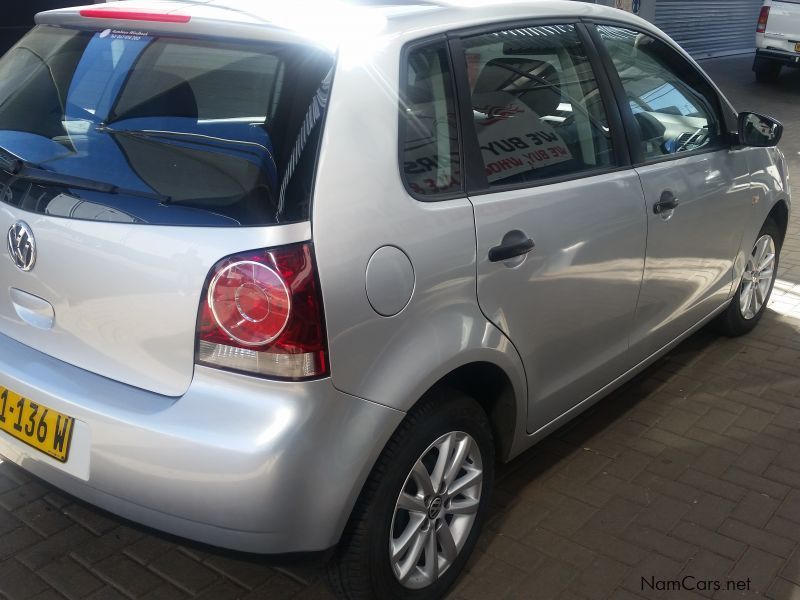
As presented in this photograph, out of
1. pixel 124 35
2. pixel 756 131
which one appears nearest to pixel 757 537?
pixel 756 131

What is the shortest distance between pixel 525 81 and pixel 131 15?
1199mm

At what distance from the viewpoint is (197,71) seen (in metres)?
2.40

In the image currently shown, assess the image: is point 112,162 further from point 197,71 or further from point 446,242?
point 446,242

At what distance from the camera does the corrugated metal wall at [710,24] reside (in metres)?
17.1

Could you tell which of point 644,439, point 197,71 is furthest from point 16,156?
point 644,439

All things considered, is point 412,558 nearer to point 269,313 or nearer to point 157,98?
point 269,313

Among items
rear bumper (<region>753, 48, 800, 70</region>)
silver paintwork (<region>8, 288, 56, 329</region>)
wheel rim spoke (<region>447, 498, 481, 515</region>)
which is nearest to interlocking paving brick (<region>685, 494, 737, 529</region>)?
wheel rim spoke (<region>447, 498, 481, 515</region>)

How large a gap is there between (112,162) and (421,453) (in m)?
1.08

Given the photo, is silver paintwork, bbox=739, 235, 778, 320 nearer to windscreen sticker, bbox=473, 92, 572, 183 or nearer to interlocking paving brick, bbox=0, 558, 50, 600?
windscreen sticker, bbox=473, 92, 572, 183

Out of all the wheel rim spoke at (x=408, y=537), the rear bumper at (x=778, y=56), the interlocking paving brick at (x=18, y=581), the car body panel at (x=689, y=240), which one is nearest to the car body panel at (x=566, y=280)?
the car body panel at (x=689, y=240)

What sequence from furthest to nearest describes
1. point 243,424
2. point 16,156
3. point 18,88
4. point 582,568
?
1. point 582,568
2. point 18,88
3. point 16,156
4. point 243,424

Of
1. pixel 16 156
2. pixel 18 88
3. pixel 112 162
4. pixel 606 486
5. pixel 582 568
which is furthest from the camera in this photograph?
pixel 606 486

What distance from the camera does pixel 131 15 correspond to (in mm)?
2496

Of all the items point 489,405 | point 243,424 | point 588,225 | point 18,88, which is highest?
point 18,88
